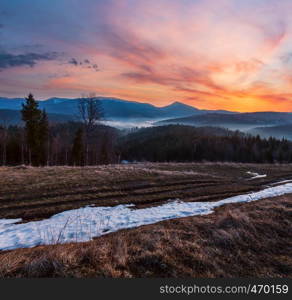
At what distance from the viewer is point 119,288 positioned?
9.87 feet

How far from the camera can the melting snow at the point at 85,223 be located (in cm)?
615

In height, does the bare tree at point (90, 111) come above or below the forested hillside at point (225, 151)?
above

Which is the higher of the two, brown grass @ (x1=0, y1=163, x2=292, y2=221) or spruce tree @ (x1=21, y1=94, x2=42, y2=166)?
spruce tree @ (x1=21, y1=94, x2=42, y2=166)

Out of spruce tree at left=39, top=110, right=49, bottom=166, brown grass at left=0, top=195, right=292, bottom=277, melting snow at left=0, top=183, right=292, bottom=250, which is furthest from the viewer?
spruce tree at left=39, top=110, right=49, bottom=166

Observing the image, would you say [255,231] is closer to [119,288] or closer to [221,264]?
[221,264]

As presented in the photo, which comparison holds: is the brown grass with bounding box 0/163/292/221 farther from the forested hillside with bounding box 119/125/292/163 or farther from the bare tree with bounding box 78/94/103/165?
the forested hillside with bounding box 119/125/292/163

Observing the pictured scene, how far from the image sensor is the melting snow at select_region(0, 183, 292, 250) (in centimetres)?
615

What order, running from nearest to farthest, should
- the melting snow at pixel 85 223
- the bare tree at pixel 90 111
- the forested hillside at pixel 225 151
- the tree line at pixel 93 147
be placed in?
the melting snow at pixel 85 223 < the bare tree at pixel 90 111 < the tree line at pixel 93 147 < the forested hillside at pixel 225 151

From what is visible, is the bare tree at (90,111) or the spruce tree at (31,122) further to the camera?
the spruce tree at (31,122)

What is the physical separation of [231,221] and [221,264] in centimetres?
258

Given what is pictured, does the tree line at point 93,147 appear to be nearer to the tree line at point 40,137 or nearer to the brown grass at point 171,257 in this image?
the tree line at point 40,137

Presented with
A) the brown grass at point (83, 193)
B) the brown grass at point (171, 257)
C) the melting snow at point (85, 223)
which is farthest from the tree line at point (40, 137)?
the brown grass at point (171, 257)

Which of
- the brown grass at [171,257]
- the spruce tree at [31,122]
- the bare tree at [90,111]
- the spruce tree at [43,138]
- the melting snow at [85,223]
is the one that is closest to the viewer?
the brown grass at [171,257]

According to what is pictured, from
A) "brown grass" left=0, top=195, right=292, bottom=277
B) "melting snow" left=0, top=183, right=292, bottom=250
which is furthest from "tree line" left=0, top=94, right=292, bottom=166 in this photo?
"brown grass" left=0, top=195, right=292, bottom=277
